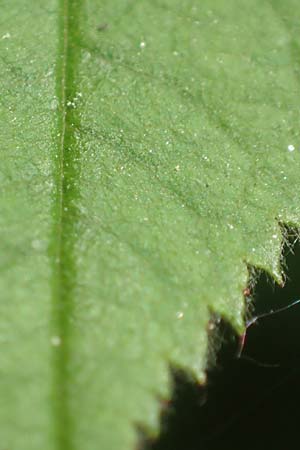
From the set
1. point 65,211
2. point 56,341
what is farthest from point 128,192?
point 56,341

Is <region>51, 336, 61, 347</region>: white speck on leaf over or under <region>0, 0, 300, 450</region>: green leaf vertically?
under

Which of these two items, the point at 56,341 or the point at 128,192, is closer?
the point at 56,341

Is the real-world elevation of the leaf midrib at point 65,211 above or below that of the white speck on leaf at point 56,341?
above

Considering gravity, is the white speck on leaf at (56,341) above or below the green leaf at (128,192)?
below

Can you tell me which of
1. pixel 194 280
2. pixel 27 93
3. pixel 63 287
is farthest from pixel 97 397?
pixel 27 93

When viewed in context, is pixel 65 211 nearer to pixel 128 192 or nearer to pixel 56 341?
pixel 128 192

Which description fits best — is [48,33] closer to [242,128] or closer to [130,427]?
[242,128]

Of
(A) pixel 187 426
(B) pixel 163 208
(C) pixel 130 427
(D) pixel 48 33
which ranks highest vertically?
(D) pixel 48 33

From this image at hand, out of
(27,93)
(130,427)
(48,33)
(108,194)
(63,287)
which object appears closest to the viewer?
(130,427)
